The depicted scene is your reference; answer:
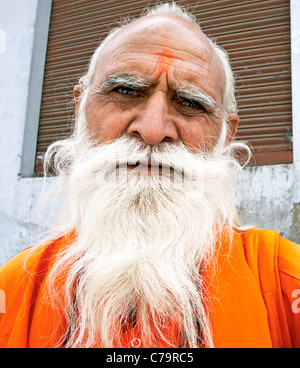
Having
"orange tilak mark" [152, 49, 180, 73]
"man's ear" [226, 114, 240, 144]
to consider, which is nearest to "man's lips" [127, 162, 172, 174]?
"orange tilak mark" [152, 49, 180, 73]

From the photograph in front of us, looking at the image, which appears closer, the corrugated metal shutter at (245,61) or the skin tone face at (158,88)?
the skin tone face at (158,88)

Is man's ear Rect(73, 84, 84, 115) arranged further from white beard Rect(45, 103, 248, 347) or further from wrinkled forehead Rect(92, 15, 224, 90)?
white beard Rect(45, 103, 248, 347)

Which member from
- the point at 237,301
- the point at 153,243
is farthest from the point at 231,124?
the point at 237,301

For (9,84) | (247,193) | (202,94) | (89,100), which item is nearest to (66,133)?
(9,84)

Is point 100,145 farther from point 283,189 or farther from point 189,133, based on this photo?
point 283,189

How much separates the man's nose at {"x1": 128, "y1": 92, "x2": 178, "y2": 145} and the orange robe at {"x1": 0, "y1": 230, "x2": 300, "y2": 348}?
0.49 m

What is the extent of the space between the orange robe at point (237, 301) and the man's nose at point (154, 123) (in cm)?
49

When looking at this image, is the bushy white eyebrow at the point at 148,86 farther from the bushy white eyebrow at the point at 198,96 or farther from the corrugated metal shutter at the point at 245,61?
the corrugated metal shutter at the point at 245,61

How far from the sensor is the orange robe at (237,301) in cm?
119

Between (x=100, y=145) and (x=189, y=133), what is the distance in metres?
0.38

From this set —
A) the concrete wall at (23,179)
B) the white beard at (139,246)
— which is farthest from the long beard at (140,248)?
the concrete wall at (23,179)

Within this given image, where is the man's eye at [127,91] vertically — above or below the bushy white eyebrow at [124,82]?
below

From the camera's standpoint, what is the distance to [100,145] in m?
1.60
